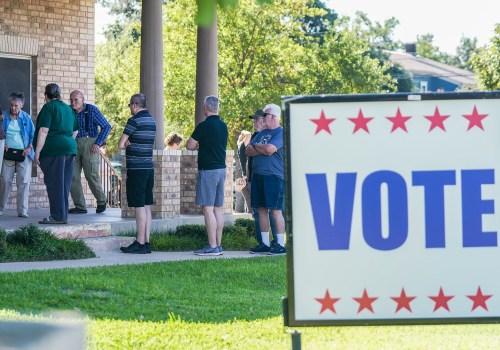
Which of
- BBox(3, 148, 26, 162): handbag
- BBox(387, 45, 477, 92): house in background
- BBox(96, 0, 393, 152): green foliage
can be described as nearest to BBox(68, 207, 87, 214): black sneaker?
BBox(3, 148, 26, 162): handbag

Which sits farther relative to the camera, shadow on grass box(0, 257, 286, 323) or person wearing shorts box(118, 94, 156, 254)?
person wearing shorts box(118, 94, 156, 254)

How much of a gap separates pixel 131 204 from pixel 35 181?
5.70 meters

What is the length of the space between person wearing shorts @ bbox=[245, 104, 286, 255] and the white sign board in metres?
7.64

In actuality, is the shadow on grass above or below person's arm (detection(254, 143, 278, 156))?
below

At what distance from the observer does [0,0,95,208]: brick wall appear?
60.1 ft

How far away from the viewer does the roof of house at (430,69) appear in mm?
108062

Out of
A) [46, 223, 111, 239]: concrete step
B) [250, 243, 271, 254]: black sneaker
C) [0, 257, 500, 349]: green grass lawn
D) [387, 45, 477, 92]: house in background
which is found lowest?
[0, 257, 500, 349]: green grass lawn

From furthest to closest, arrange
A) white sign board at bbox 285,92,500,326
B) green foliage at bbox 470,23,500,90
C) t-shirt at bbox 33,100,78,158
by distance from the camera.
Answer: green foliage at bbox 470,23,500,90 → t-shirt at bbox 33,100,78,158 → white sign board at bbox 285,92,500,326

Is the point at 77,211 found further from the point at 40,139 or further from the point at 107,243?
the point at 40,139

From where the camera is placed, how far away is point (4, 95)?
18.3 meters

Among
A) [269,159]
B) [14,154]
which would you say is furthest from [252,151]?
[14,154]

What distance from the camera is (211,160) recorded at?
13453mm

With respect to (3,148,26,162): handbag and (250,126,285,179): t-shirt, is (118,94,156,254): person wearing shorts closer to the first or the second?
(250,126,285,179): t-shirt

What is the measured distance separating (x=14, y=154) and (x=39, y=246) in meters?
2.70
